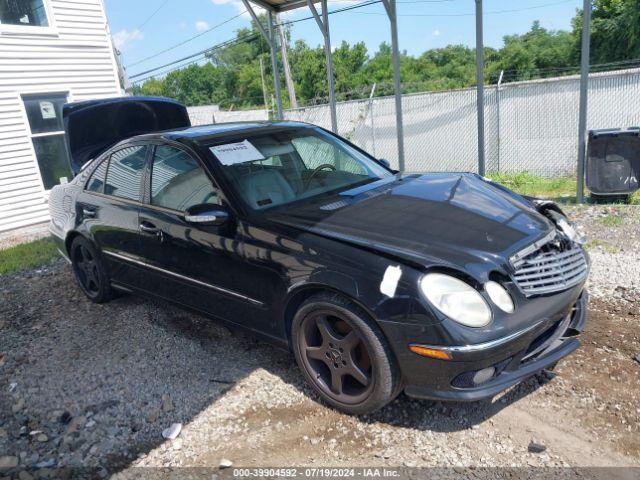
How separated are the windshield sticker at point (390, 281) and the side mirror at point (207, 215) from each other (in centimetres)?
118

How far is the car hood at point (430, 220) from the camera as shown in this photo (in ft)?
8.64

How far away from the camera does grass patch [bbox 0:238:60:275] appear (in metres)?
6.76

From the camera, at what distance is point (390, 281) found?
2.53m

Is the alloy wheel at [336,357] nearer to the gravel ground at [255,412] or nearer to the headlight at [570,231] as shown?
the gravel ground at [255,412]

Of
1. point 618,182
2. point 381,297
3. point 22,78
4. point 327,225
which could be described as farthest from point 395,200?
point 22,78

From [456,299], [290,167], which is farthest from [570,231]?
[290,167]

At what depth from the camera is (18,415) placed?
3340 mm

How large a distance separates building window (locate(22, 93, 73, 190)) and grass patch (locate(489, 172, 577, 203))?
8.56 m

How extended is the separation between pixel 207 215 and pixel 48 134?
8.50 metres

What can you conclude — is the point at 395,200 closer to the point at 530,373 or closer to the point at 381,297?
the point at 381,297

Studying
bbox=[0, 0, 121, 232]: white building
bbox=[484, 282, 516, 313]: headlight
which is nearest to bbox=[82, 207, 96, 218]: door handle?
bbox=[484, 282, 516, 313]: headlight

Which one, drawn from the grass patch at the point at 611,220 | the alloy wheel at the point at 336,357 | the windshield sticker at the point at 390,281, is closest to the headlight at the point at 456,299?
the windshield sticker at the point at 390,281

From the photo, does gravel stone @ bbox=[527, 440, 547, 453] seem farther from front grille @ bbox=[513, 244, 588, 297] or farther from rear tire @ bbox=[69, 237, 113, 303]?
rear tire @ bbox=[69, 237, 113, 303]

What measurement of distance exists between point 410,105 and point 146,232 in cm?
952
